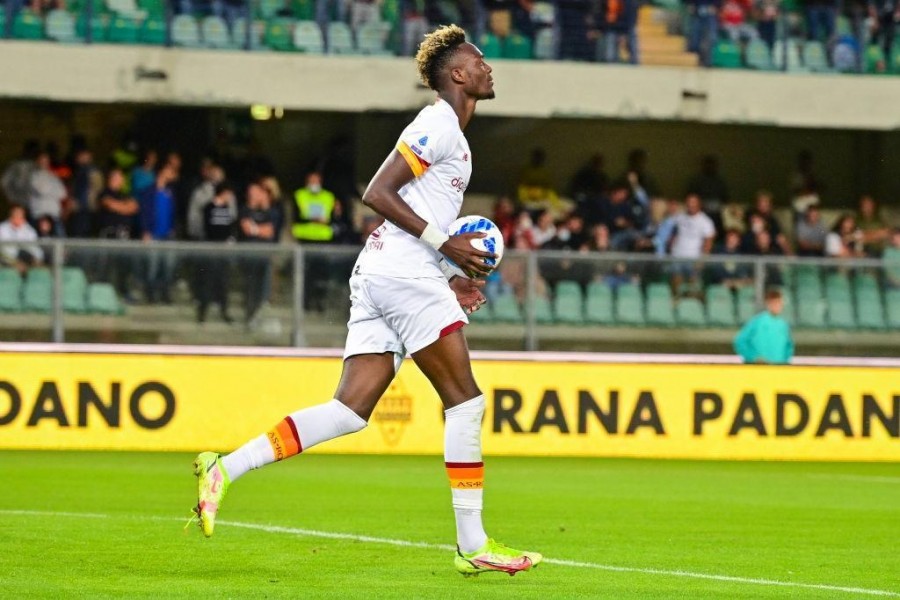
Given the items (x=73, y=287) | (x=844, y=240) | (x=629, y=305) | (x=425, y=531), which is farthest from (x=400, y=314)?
(x=844, y=240)

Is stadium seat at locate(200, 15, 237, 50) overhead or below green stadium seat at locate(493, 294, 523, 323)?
overhead

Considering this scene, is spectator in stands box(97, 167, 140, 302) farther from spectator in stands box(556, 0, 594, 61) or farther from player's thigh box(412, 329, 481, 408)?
player's thigh box(412, 329, 481, 408)

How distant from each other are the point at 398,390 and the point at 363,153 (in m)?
10.2

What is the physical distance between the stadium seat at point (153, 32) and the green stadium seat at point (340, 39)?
236 centimetres

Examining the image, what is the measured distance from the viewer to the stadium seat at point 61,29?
80.4 ft

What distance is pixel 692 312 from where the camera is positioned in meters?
19.7

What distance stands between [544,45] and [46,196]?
7.96 m

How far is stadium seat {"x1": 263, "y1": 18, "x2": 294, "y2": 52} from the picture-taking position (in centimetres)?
2514

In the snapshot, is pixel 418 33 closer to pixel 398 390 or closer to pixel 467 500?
pixel 398 390

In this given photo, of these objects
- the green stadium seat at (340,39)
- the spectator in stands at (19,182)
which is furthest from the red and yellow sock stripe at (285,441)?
the green stadium seat at (340,39)

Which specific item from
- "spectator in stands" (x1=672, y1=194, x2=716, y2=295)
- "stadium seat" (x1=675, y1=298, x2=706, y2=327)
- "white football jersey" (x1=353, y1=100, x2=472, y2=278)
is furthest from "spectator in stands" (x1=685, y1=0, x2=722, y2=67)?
"white football jersey" (x1=353, y1=100, x2=472, y2=278)

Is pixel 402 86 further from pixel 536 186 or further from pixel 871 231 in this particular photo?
pixel 871 231

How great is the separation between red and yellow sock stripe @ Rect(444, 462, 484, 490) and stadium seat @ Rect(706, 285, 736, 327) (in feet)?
40.5

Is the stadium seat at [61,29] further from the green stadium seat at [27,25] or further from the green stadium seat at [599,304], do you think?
the green stadium seat at [599,304]
